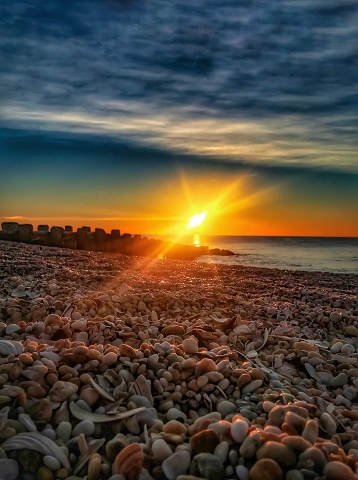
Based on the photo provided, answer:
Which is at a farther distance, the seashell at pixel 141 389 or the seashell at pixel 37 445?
the seashell at pixel 141 389

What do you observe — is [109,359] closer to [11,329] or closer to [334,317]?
[11,329]

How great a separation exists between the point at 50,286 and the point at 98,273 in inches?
62.6

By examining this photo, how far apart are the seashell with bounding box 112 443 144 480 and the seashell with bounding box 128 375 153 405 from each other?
0.57 metres

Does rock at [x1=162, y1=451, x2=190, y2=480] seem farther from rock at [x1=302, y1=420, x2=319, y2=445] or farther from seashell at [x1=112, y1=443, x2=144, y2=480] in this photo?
rock at [x1=302, y1=420, x2=319, y2=445]

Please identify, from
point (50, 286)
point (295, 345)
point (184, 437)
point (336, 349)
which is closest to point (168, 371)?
point (184, 437)

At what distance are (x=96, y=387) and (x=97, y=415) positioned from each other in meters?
0.20

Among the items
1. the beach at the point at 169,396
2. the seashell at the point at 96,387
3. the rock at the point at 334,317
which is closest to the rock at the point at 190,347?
the beach at the point at 169,396

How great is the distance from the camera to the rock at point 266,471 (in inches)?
58.6

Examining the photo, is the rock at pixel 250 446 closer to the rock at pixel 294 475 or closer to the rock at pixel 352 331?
the rock at pixel 294 475

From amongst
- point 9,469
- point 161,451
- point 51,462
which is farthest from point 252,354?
point 9,469

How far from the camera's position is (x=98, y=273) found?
638 centimetres

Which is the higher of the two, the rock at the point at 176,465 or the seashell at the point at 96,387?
the seashell at the point at 96,387

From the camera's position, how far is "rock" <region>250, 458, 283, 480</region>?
1.49 m

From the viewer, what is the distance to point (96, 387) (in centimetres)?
216
